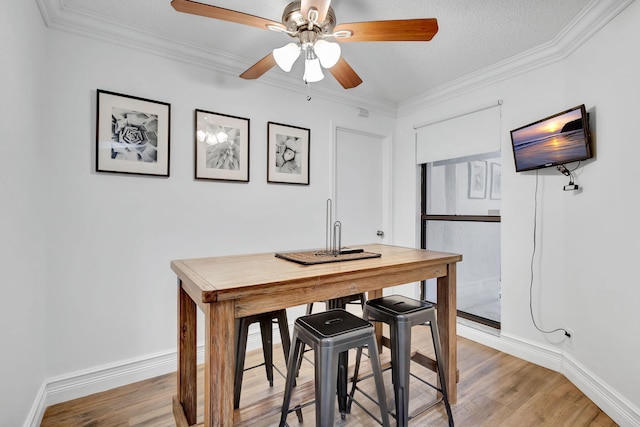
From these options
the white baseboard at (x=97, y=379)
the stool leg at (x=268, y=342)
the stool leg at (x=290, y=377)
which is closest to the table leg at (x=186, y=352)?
the stool leg at (x=268, y=342)

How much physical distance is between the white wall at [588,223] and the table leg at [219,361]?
216 cm

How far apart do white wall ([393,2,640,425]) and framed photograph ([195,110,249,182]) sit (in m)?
2.22

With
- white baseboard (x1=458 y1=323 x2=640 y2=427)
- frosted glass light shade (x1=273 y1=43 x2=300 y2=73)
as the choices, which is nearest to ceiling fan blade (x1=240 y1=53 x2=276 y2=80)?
frosted glass light shade (x1=273 y1=43 x2=300 y2=73)

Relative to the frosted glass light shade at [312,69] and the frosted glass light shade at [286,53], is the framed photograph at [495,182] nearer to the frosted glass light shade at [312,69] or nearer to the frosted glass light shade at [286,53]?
the frosted glass light shade at [312,69]

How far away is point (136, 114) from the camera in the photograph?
222 cm

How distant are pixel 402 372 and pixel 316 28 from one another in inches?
72.2

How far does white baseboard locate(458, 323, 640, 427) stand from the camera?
1765 mm

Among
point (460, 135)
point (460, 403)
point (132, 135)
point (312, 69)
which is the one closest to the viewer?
point (312, 69)

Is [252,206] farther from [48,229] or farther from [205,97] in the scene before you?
[48,229]

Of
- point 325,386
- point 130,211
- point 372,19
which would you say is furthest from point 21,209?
point 372,19

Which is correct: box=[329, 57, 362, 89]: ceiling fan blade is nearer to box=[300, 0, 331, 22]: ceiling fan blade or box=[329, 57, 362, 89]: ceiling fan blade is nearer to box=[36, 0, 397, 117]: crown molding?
box=[300, 0, 331, 22]: ceiling fan blade

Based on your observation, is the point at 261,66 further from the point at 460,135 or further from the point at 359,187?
the point at 460,135

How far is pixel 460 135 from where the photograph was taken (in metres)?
3.15

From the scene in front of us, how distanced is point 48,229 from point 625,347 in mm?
3531
